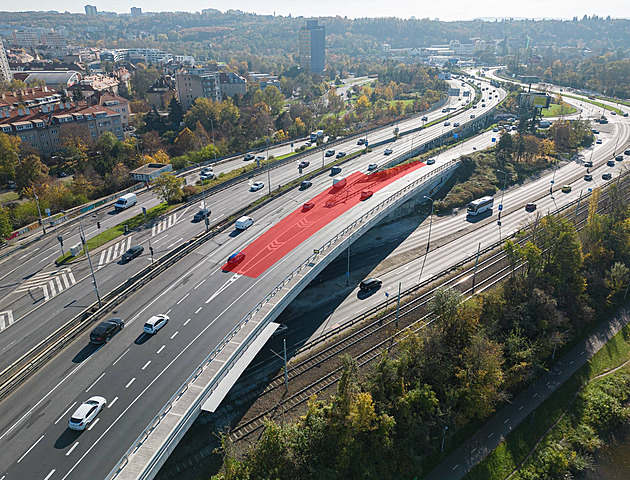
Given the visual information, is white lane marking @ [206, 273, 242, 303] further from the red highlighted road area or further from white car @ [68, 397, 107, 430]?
white car @ [68, 397, 107, 430]

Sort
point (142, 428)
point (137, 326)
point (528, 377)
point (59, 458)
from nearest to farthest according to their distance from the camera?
point (59, 458) → point (142, 428) → point (137, 326) → point (528, 377)

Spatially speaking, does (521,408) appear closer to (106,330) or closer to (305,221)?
(305,221)

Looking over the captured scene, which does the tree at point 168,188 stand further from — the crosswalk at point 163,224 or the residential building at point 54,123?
the residential building at point 54,123

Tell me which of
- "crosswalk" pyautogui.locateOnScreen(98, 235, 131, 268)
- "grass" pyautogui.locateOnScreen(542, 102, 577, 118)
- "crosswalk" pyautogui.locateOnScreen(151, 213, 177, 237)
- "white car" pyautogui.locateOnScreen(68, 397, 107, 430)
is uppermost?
"white car" pyautogui.locateOnScreen(68, 397, 107, 430)

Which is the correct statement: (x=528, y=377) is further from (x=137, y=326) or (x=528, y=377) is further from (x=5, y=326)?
(x=5, y=326)

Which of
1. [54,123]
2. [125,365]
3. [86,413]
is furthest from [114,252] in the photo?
[54,123]

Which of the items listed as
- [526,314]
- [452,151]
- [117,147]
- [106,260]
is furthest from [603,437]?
[117,147]

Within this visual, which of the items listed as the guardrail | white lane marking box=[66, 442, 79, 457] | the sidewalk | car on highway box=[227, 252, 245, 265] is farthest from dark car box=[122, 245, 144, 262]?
the sidewalk
